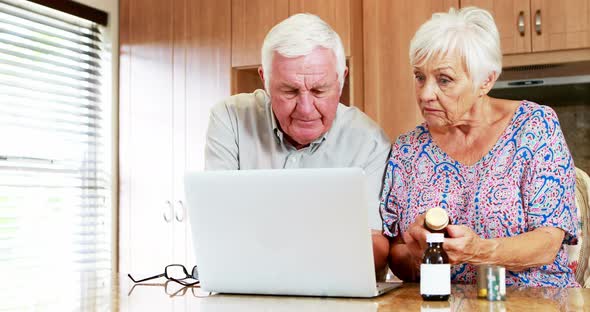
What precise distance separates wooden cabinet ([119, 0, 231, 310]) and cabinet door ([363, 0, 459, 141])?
2.20 ft

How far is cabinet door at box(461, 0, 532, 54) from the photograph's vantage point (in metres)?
3.10

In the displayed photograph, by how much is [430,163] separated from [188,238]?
200 cm

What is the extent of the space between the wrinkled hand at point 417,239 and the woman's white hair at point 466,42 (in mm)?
392

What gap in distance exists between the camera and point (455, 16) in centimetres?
173

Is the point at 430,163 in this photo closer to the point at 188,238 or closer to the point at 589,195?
the point at 589,195

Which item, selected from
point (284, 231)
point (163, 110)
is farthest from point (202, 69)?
point (284, 231)

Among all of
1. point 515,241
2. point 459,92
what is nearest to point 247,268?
point 515,241

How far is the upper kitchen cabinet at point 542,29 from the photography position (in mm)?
3025

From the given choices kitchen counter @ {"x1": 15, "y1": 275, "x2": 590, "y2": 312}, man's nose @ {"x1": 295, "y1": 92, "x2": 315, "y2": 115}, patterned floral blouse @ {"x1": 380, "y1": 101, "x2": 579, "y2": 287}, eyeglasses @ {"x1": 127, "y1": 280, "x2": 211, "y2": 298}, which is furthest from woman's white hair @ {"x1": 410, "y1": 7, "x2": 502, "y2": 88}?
eyeglasses @ {"x1": 127, "y1": 280, "x2": 211, "y2": 298}

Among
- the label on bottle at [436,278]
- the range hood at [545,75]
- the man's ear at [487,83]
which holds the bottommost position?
the label on bottle at [436,278]

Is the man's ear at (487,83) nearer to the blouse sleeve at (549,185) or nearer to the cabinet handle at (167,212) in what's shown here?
the blouse sleeve at (549,185)

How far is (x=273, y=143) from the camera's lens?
1959mm

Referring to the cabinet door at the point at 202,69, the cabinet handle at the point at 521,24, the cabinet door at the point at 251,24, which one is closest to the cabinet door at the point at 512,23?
the cabinet handle at the point at 521,24

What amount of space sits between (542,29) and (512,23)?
4.8 inches
